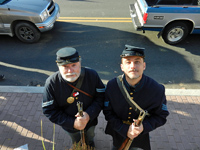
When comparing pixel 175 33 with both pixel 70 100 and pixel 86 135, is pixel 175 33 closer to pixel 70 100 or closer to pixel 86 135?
pixel 86 135

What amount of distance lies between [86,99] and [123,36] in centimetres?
472

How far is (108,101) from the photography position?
78.2 inches

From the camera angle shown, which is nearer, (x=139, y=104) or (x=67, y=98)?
(x=139, y=104)

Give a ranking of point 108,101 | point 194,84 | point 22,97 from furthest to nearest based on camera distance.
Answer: point 194,84, point 22,97, point 108,101

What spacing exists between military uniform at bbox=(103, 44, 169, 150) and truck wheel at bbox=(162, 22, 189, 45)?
4333mm

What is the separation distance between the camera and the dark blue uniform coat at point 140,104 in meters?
1.82

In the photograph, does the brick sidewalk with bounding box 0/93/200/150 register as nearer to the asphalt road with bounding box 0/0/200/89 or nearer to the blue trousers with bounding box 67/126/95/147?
the blue trousers with bounding box 67/126/95/147

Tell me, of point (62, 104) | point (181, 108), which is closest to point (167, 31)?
point (181, 108)

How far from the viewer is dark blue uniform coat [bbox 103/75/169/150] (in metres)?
1.82

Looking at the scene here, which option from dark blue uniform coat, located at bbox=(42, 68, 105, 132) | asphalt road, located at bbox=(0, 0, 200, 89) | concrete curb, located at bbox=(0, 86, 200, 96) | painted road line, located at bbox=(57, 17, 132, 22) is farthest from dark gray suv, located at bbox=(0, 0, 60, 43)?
dark blue uniform coat, located at bbox=(42, 68, 105, 132)

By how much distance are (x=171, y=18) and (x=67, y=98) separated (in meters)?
4.71

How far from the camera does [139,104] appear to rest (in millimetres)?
1876

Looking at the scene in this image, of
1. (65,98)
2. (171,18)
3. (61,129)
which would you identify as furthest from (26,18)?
(171,18)

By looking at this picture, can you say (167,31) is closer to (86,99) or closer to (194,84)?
(194,84)
